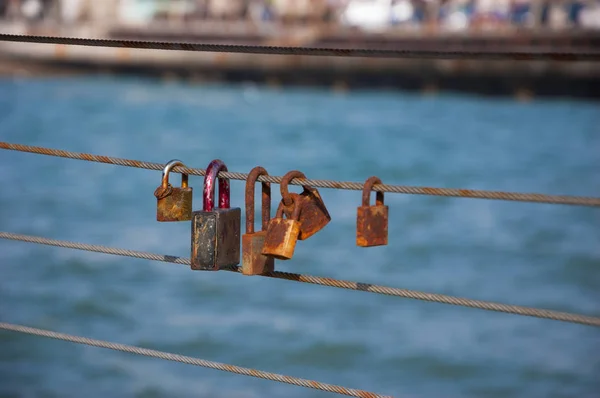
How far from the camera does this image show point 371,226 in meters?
2.12

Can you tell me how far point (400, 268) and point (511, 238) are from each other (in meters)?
2.40

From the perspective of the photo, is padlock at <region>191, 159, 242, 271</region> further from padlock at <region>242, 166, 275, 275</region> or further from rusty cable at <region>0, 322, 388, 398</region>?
rusty cable at <region>0, 322, 388, 398</region>

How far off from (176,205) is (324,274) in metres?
7.78

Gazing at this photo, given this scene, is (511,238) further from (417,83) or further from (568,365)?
(417,83)

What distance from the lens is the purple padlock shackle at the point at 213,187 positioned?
7.25 ft

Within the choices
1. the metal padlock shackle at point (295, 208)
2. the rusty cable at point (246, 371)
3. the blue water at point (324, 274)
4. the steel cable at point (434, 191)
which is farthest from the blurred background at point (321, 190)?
the metal padlock shackle at point (295, 208)

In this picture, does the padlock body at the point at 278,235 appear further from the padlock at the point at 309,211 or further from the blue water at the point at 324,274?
the blue water at the point at 324,274

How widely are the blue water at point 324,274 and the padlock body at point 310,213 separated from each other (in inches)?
157

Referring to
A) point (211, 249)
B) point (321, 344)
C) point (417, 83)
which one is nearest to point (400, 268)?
point (321, 344)

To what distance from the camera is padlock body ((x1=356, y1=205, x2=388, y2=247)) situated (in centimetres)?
211

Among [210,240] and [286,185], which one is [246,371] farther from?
[286,185]

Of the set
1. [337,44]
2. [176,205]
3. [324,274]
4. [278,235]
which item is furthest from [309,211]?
[337,44]

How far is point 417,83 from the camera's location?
29016mm

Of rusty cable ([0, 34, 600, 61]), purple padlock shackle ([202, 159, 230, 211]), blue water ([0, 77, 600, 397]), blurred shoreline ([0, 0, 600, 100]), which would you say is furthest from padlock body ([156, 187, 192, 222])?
blurred shoreline ([0, 0, 600, 100])
